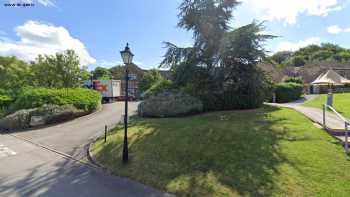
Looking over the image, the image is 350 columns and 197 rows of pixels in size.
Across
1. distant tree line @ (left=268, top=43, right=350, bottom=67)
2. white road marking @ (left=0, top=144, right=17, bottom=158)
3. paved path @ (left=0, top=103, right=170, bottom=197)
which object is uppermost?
distant tree line @ (left=268, top=43, right=350, bottom=67)

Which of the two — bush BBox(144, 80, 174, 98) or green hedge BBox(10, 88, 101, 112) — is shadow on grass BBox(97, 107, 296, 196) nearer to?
bush BBox(144, 80, 174, 98)

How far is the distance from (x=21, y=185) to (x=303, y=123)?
10.9 metres

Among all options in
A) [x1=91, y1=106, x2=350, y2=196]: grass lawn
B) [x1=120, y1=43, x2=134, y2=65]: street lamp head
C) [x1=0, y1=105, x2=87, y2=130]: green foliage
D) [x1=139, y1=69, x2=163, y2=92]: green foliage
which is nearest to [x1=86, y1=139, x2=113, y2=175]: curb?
[x1=91, y1=106, x2=350, y2=196]: grass lawn

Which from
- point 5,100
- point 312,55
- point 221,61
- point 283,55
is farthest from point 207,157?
point 283,55

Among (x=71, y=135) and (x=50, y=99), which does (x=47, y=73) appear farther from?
(x=71, y=135)

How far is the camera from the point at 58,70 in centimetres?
2628

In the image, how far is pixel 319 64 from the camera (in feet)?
160

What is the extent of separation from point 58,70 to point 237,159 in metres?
26.1

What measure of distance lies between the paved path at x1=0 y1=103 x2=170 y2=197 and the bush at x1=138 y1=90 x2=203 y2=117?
175 inches

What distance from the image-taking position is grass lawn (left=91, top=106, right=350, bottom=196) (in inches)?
203

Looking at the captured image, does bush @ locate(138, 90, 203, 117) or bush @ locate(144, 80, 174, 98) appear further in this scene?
bush @ locate(144, 80, 174, 98)

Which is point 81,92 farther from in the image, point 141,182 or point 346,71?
point 346,71

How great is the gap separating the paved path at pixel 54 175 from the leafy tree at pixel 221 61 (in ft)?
25.7

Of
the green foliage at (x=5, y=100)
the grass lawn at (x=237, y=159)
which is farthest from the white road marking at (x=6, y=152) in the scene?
the green foliage at (x=5, y=100)
